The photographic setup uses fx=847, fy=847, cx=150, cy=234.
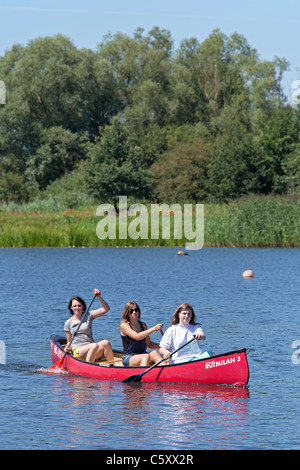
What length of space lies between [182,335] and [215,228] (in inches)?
1324

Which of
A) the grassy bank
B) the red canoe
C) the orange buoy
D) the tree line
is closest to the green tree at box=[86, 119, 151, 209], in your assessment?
the tree line

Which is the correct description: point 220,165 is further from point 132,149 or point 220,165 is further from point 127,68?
point 127,68

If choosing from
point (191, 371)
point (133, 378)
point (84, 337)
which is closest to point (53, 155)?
point (84, 337)

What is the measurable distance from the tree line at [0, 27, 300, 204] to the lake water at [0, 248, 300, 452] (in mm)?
27300

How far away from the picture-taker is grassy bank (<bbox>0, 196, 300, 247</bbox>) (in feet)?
153

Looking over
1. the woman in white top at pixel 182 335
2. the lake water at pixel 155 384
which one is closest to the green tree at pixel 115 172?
the lake water at pixel 155 384

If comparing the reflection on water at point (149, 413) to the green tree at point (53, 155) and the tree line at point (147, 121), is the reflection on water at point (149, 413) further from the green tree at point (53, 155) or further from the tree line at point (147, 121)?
the green tree at point (53, 155)

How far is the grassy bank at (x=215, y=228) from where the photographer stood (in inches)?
1834

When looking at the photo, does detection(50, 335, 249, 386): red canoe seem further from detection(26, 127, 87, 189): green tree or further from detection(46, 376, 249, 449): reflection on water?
detection(26, 127, 87, 189): green tree

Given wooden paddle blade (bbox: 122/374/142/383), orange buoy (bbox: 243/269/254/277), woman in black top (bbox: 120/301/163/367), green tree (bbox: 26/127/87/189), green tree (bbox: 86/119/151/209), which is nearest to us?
woman in black top (bbox: 120/301/163/367)

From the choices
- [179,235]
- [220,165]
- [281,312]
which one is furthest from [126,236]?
[281,312]
